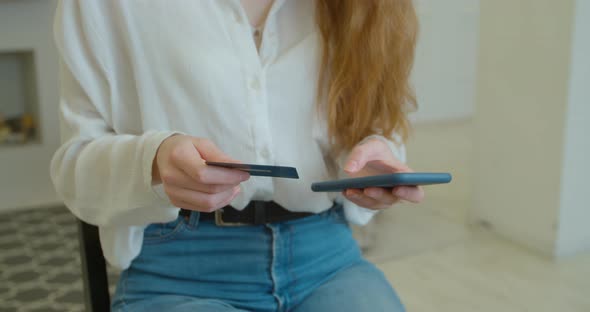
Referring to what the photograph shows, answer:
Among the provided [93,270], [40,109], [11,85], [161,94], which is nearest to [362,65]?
[161,94]

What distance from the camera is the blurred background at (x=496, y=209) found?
1.68 m

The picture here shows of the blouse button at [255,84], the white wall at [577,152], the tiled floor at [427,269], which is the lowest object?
the tiled floor at [427,269]

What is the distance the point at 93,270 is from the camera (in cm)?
81

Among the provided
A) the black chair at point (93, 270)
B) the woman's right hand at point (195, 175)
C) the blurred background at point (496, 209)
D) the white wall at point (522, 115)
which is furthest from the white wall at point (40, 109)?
the woman's right hand at point (195, 175)

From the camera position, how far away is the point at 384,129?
0.91m

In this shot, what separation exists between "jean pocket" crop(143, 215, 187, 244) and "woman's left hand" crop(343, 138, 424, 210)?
8.6 inches

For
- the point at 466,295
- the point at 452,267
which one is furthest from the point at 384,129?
the point at 452,267

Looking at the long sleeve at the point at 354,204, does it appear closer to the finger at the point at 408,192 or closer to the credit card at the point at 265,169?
the finger at the point at 408,192

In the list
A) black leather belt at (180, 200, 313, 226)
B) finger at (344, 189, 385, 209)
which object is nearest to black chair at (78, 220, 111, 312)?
black leather belt at (180, 200, 313, 226)

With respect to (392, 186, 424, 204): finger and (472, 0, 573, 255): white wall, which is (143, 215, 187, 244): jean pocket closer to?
(392, 186, 424, 204): finger

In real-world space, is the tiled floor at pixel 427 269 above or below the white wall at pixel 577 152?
below

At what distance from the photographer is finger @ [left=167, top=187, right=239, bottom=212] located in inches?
25.1

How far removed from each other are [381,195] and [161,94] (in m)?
0.31

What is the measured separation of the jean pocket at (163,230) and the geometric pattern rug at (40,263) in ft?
1.49
